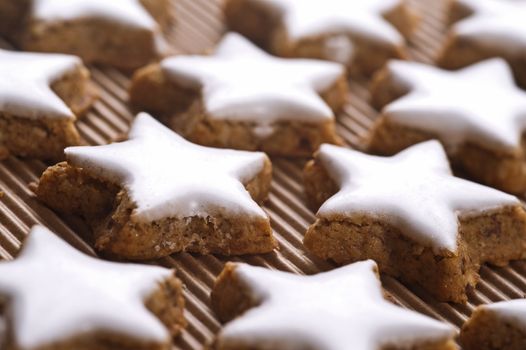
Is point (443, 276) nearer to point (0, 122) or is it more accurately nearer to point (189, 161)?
point (189, 161)

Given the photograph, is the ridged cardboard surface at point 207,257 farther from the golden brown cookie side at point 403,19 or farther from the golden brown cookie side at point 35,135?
the golden brown cookie side at point 403,19

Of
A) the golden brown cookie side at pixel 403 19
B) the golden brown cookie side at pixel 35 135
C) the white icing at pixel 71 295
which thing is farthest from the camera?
the golden brown cookie side at pixel 403 19

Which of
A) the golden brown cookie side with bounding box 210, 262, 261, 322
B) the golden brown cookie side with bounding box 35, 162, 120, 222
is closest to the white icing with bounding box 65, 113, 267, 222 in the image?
the golden brown cookie side with bounding box 35, 162, 120, 222

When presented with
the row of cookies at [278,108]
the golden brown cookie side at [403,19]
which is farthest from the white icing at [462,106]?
the golden brown cookie side at [403,19]

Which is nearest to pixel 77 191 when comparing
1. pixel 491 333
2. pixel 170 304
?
pixel 170 304

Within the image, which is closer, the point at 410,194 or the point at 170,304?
the point at 170,304

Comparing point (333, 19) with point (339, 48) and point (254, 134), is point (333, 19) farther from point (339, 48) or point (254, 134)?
point (254, 134)

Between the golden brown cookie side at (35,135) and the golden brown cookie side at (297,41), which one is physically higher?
the golden brown cookie side at (35,135)
